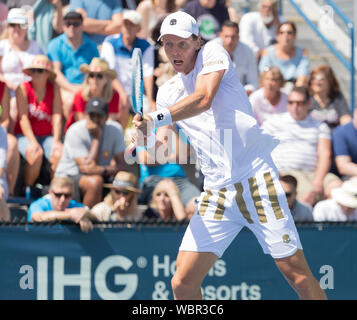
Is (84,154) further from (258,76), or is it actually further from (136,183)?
(258,76)

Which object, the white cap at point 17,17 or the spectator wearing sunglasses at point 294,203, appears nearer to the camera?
the spectator wearing sunglasses at point 294,203

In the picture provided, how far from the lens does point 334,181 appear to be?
7.98 m

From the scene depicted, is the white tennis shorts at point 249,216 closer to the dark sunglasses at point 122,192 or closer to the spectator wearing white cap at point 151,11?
the dark sunglasses at point 122,192

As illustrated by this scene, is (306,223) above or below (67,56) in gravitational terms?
below

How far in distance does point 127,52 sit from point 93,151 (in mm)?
1563

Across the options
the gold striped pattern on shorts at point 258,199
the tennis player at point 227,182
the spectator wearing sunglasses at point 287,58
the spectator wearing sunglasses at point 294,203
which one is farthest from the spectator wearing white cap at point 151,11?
the gold striped pattern on shorts at point 258,199

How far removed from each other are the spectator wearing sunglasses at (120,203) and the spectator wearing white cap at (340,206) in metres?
1.68

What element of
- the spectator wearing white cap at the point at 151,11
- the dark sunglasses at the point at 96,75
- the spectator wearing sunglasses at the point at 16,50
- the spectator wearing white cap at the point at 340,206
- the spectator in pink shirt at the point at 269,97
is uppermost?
the spectator wearing white cap at the point at 151,11

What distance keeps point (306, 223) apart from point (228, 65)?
6.96 ft

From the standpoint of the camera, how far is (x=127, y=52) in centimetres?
905

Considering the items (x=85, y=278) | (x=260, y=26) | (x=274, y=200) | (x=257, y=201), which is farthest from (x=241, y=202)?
(x=260, y=26)

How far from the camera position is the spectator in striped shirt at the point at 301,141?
829 cm

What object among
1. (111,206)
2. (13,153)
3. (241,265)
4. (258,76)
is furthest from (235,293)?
(258,76)
